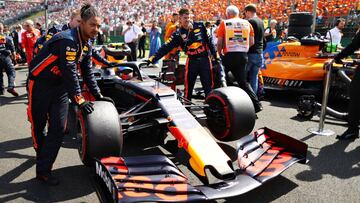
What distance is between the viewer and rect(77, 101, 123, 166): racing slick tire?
306cm

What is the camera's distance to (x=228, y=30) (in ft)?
18.3

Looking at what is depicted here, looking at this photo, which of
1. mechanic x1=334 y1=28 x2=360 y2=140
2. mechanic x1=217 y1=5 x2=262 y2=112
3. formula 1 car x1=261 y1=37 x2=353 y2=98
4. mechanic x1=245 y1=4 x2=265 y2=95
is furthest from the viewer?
formula 1 car x1=261 y1=37 x2=353 y2=98

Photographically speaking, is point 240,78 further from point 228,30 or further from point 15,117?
point 15,117

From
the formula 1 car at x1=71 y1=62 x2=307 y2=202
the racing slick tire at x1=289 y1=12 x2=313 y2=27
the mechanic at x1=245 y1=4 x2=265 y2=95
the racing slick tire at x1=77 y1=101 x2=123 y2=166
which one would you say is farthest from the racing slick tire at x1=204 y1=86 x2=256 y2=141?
the racing slick tire at x1=289 y1=12 x2=313 y2=27

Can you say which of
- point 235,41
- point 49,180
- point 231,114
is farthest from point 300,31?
point 49,180

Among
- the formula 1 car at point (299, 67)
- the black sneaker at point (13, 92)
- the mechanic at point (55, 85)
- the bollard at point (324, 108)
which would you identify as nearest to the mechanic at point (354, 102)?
the bollard at point (324, 108)

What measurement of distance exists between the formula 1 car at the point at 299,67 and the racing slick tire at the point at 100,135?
4402 millimetres

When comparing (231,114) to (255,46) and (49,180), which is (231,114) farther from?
(255,46)

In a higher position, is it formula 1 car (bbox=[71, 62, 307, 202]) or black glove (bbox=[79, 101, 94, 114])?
black glove (bbox=[79, 101, 94, 114])

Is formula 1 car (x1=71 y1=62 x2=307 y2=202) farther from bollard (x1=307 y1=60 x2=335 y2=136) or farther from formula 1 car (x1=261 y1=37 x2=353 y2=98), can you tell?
formula 1 car (x1=261 y1=37 x2=353 y2=98)

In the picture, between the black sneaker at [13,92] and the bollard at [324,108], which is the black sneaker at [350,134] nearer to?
the bollard at [324,108]

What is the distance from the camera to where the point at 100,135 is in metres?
3.07

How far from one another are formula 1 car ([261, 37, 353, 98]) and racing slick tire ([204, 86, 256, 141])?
2921mm

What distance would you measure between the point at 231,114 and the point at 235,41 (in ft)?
6.90
